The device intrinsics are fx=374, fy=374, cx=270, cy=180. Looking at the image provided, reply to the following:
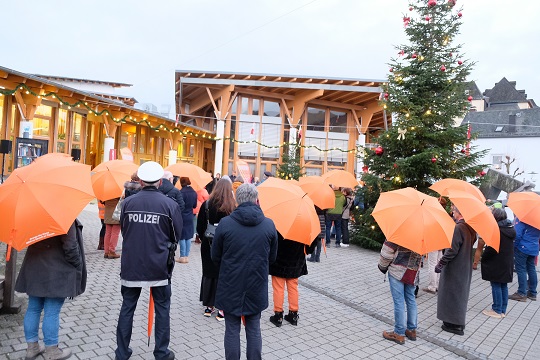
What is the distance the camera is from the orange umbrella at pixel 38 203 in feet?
10.7

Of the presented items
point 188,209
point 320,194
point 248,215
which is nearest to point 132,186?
point 188,209

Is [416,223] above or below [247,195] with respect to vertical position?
below

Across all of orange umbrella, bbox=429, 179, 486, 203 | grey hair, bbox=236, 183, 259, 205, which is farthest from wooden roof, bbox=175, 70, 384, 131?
grey hair, bbox=236, 183, 259, 205

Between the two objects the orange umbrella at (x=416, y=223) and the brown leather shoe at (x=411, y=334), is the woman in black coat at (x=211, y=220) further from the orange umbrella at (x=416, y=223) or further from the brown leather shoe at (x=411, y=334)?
the brown leather shoe at (x=411, y=334)

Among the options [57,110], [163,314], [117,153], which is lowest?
[163,314]

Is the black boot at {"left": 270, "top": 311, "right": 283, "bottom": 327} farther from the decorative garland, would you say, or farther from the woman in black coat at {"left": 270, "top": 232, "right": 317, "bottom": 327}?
the decorative garland

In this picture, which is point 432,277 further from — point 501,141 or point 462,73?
point 501,141

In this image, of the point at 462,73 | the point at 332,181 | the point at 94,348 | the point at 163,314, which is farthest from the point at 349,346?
the point at 462,73

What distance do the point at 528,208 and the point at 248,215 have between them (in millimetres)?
5897

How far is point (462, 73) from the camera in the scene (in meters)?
11.2

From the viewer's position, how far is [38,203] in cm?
331

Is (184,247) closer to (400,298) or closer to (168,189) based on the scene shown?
(168,189)

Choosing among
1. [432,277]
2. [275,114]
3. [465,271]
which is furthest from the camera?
[275,114]

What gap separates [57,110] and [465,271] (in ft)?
49.7
